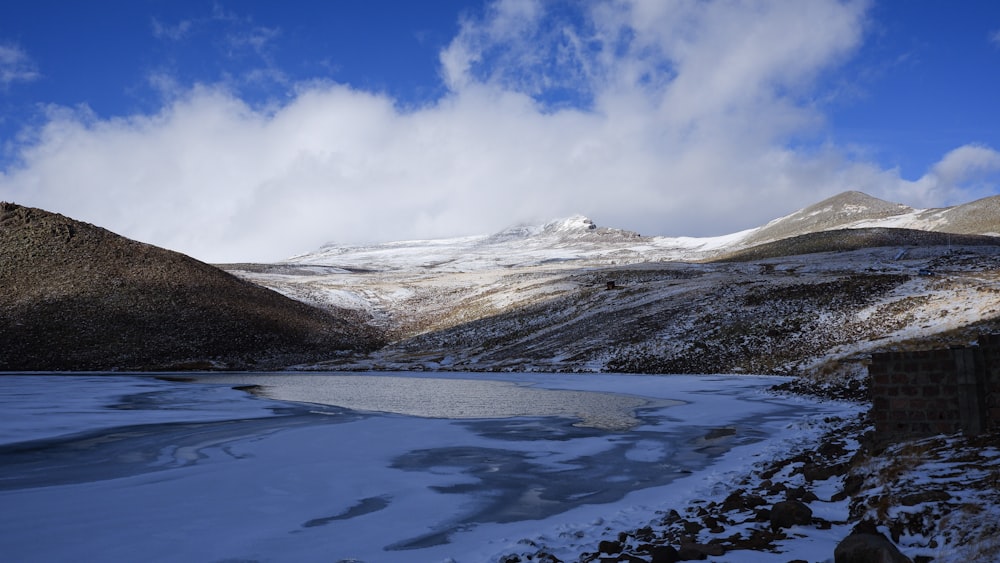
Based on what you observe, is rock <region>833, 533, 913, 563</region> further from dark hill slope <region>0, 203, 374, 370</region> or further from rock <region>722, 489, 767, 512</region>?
dark hill slope <region>0, 203, 374, 370</region>

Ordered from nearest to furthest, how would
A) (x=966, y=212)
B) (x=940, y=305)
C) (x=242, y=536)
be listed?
(x=242, y=536) < (x=940, y=305) < (x=966, y=212)

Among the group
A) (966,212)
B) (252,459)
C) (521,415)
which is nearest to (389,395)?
(521,415)

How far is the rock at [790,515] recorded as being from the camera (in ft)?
23.2

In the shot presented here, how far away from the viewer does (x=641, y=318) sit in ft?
155

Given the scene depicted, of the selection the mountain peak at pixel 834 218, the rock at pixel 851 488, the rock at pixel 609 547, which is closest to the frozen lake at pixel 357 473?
the rock at pixel 609 547

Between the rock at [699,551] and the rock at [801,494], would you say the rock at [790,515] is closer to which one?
the rock at [801,494]

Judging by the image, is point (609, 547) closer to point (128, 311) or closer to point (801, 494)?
point (801, 494)

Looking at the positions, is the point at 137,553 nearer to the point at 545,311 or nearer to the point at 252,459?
the point at 252,459

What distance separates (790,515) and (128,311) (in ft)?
217

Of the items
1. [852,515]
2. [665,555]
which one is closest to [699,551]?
[665,555]

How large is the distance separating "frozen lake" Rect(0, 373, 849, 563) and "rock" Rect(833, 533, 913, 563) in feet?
8.01

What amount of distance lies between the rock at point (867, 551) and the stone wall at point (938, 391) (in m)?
4.48

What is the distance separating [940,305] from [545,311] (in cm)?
3244

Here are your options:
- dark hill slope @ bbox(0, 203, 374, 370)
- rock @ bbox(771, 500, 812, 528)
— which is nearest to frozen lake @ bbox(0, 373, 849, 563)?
rock @ bbox(771, 500, 812, 528)
